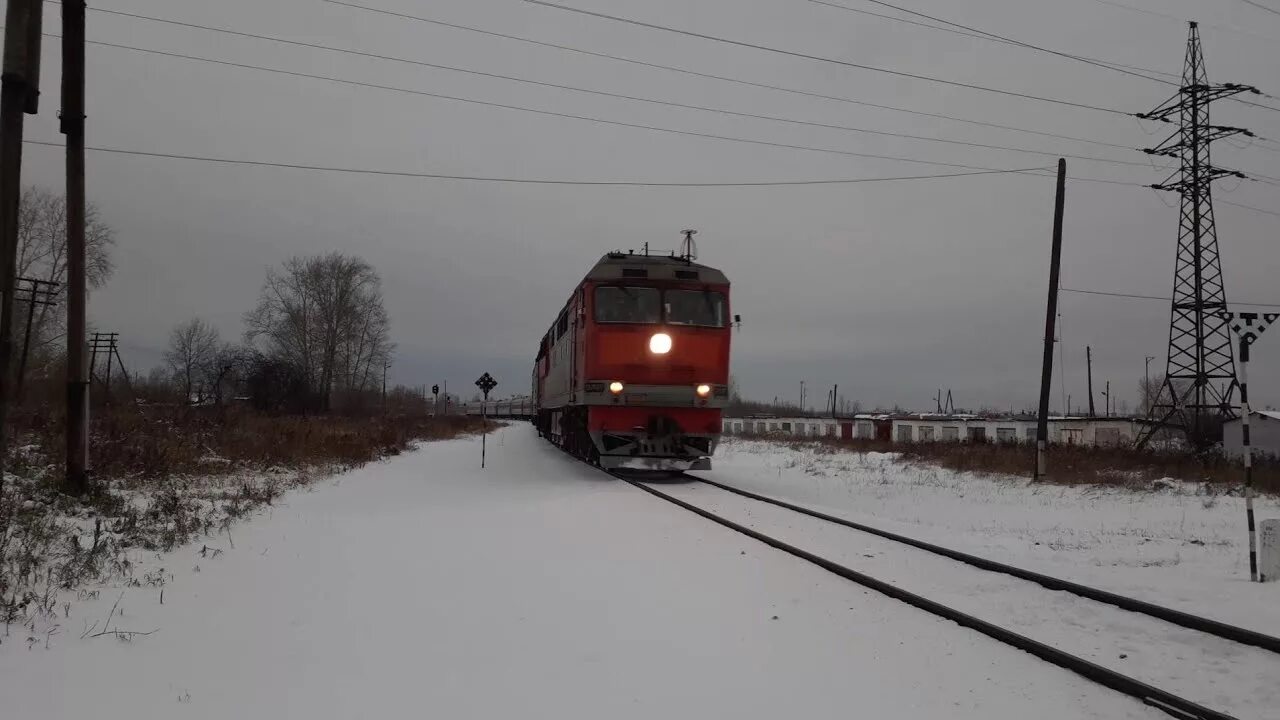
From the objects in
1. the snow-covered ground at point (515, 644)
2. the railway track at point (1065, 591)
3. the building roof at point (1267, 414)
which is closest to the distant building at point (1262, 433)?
the building roof at point (1267, 414)

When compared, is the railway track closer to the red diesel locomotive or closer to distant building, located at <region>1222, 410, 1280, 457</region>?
the red diesel locomotive

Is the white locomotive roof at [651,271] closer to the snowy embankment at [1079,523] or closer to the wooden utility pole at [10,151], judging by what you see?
the snowy embankment at [1079,523]

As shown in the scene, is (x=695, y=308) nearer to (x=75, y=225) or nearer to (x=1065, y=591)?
(x=1065, y=591)

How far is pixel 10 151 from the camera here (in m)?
6.15

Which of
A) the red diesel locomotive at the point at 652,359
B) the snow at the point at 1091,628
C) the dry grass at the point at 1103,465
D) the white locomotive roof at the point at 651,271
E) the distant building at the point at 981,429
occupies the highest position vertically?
the white locomotive roof at the point at 651,271

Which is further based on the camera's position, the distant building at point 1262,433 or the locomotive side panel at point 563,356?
the distant building at point 1262,433

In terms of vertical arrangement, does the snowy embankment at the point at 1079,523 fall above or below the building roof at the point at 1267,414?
below

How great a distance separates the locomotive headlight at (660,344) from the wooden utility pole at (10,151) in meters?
9.74

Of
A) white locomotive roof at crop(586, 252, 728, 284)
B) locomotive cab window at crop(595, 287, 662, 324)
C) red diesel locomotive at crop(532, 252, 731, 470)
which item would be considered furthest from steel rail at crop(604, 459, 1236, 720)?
white locomotive roof at crop(586, 252, 728, 284)

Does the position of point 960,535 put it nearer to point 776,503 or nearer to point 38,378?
point 776,503

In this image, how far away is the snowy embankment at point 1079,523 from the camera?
21.7ft

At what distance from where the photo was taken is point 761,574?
6.82 m

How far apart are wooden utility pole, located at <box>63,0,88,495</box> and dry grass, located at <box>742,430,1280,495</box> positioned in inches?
693

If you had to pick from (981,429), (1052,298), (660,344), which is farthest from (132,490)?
(981,429)
